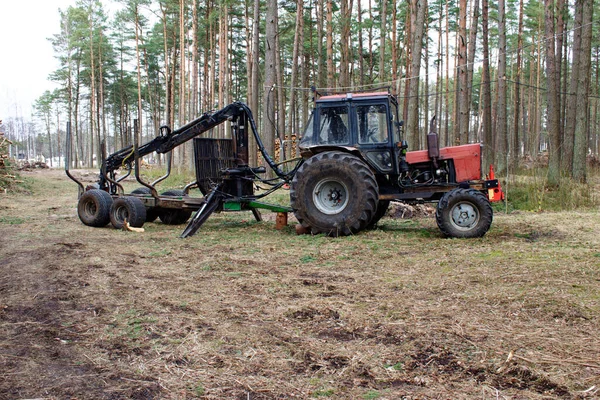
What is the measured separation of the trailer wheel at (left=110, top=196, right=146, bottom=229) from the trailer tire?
6.6 inches

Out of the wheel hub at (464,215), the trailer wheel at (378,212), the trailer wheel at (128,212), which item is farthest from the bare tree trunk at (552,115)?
the trailer wheel at (128,212)

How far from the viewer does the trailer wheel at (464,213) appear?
7.86 meters

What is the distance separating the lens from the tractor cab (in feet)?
27.8

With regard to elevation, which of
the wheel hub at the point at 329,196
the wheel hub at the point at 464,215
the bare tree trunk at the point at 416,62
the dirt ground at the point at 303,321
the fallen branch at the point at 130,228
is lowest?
the dirt ground at the point at 303,321

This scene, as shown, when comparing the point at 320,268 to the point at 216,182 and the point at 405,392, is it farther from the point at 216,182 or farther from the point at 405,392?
the point at 216,182

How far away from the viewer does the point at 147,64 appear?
41.4 meters

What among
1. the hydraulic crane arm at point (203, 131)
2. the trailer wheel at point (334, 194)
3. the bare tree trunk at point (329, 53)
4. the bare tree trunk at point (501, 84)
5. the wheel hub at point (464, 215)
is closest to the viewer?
the wheel hub at point (464, 215)

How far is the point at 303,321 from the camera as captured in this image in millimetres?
4035

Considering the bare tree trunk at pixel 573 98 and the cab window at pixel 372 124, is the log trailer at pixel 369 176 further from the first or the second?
the bare tree trunk at pixel 573 98

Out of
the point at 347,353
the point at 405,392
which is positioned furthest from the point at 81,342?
the point at 405,392

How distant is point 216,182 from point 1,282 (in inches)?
199

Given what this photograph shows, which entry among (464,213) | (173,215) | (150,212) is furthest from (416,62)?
(150,212)

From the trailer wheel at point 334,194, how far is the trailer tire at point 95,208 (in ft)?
12.5

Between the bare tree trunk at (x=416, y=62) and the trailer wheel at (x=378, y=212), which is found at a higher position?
the bare tree trunk at (x=416, y=62)
